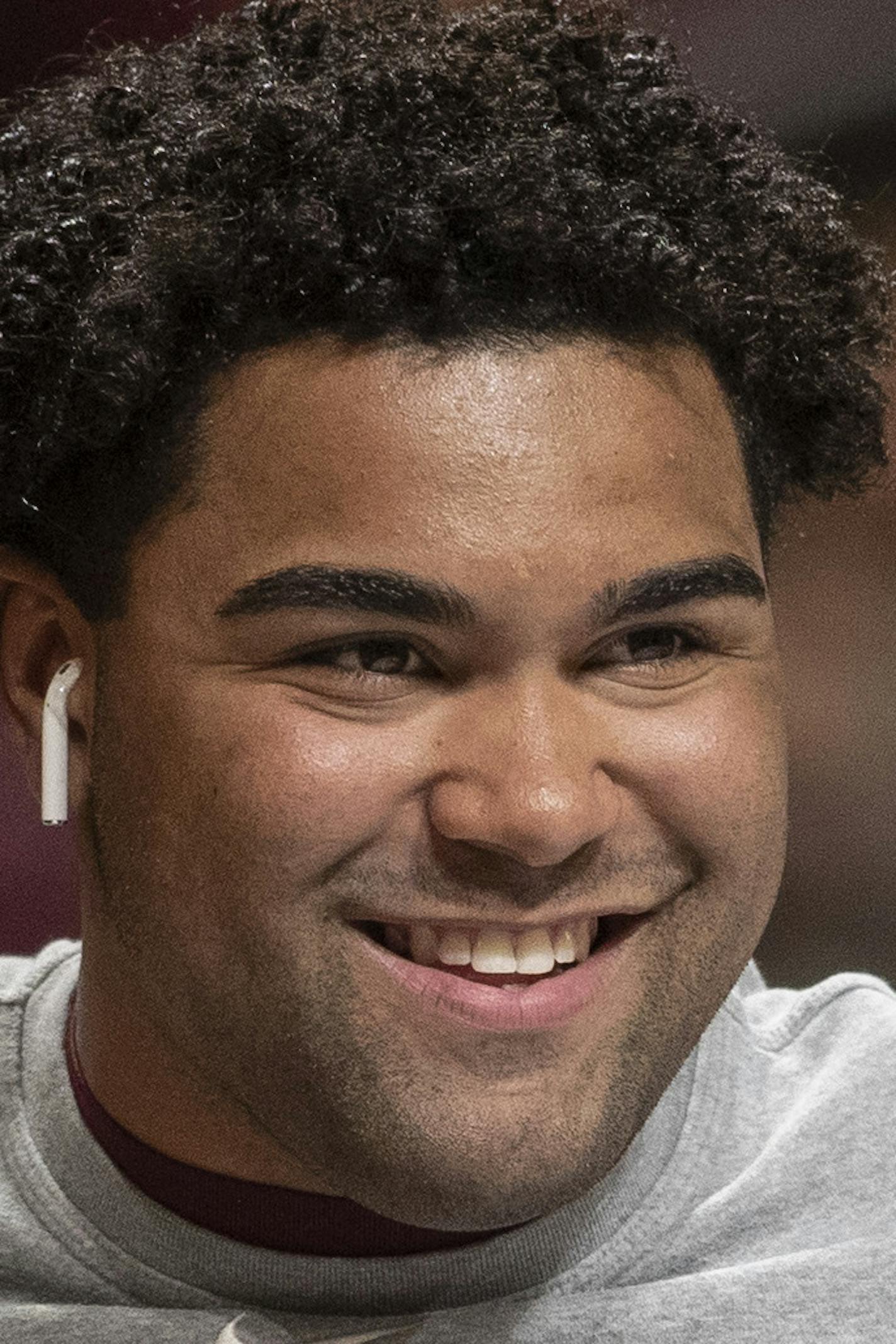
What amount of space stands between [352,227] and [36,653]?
0.40 meters

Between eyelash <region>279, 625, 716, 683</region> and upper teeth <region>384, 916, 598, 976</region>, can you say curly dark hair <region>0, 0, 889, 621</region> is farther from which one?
upper teeth <region>384, 916, 598, 976</region>

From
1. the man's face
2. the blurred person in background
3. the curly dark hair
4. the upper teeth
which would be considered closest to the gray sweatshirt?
the blurred person in background

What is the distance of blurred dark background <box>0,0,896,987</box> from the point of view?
1.52 metres

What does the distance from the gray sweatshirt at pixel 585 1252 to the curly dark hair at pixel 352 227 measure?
0.45m

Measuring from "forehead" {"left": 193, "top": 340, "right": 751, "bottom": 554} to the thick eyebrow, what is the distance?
0.10 ft

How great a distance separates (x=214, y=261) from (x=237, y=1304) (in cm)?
73

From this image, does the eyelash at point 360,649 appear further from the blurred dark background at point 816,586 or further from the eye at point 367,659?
the blurred dark background at point 816,586

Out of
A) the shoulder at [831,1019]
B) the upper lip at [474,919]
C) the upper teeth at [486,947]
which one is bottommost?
the shoulder at [831,1019]

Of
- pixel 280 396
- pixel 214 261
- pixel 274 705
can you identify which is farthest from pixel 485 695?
pixel 214 261

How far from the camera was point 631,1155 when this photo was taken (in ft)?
4.51

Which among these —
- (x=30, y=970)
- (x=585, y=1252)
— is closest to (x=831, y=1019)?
(x=585, y=1252)

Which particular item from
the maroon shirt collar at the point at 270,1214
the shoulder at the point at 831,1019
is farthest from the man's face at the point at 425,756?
the shoulder at the point at 831,1019

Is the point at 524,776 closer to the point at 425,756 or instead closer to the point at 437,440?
the point at 425,756

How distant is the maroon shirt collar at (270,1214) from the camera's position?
1293mm
